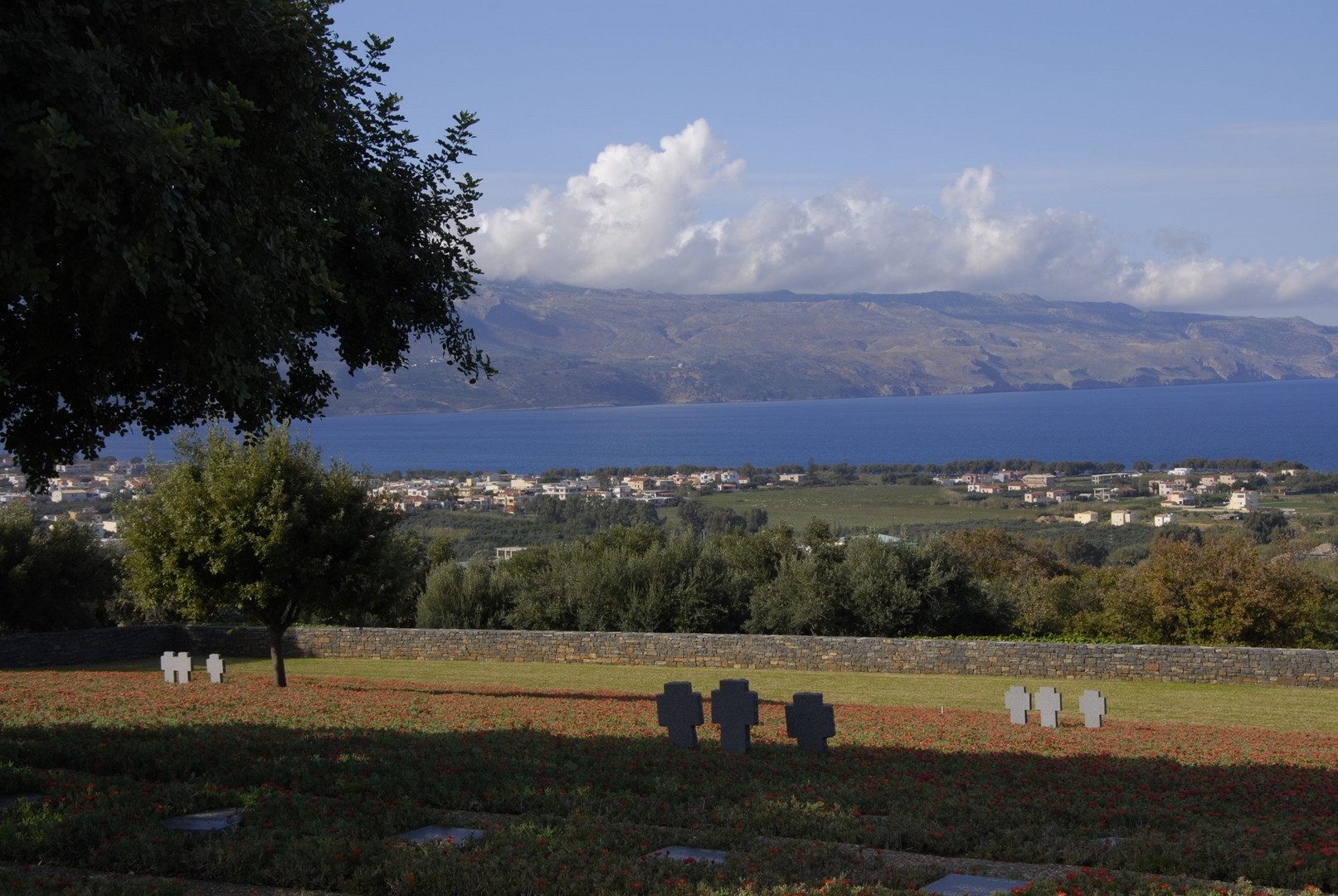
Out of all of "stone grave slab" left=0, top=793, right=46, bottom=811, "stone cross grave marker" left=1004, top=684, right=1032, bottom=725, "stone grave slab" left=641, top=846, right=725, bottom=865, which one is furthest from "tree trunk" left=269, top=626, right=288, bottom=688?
"stone grave slab" left=641, top=846, right=725, bottom=865

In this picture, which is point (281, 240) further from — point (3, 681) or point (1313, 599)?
point (1313, 599)

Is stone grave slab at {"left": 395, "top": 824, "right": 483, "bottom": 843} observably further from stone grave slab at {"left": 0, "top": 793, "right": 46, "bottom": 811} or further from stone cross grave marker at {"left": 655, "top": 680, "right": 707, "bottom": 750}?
stone cross grave marker at {"left": 655, "top": 680, "right": 707, "bottom": 750}

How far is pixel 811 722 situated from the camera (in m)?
11.8

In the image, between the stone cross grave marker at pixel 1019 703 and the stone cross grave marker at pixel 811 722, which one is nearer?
the stone cross grave marker at pixel 811 722

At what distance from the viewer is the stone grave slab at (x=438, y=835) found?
677 cm

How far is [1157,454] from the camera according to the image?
6535 inches

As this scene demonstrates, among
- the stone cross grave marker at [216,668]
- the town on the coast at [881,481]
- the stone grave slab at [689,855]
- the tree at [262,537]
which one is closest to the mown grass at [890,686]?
the stone cross grave marker at [216,668]

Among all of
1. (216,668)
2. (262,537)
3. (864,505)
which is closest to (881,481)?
(864,505)

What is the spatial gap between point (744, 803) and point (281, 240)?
5.26m

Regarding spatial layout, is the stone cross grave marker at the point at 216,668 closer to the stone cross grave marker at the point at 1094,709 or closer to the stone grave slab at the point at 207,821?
the stone grave slab at the point at 207,821

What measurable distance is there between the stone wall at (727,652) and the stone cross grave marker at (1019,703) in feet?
24.5

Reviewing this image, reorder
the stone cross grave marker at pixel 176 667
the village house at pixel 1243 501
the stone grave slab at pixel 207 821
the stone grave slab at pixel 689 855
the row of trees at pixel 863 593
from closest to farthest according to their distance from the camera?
the stone grave slab at pixel 689 855, the stone grave slab at pixel 207 821, the stone cross grave marker at pixel 176 667, the row of trees at pixel 863 593, the village house at pixel 1243 501

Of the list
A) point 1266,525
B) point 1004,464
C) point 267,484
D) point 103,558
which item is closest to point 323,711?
point 267,484

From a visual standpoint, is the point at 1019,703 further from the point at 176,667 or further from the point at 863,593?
the point at 176,667
